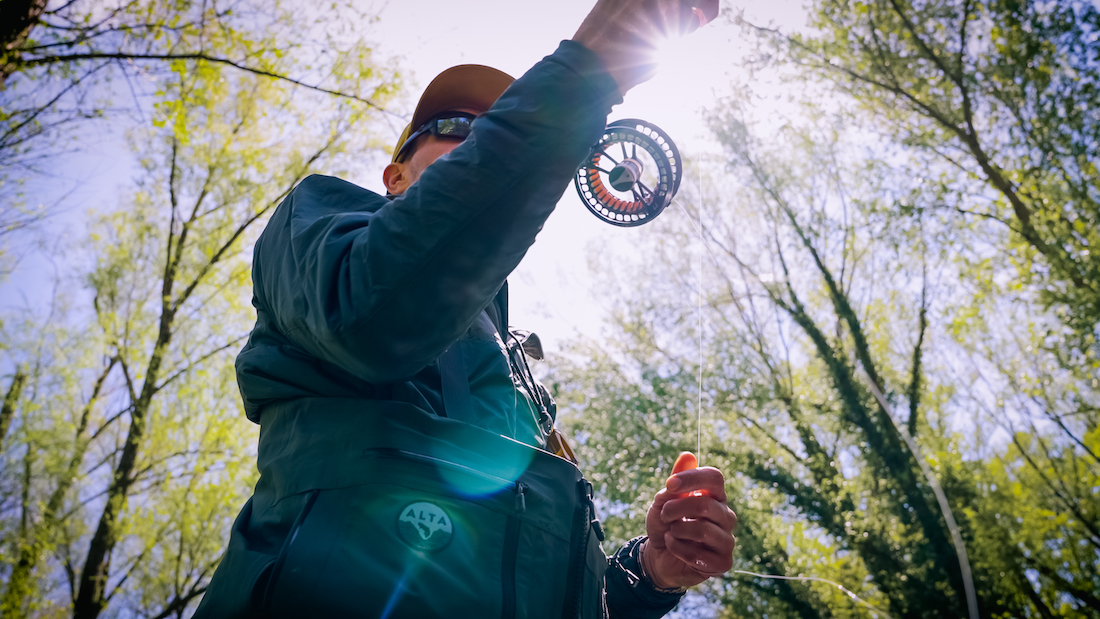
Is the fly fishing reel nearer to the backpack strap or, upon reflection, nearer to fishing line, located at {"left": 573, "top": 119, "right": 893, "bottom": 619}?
fishing line, located at {"left": 573, "top": 119, "right": 893, "bottom": 619}

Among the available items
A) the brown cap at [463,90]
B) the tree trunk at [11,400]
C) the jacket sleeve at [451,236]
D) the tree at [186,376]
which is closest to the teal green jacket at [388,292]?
the jacket sleeve at [451,236]

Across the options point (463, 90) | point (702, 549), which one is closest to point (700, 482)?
point (702, 549)

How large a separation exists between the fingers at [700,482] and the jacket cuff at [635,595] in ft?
1.42

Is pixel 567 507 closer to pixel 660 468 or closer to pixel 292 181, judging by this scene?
pixel 292 181

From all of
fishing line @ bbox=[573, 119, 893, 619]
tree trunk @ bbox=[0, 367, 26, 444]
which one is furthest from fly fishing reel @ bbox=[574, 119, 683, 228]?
tree trunk @ bbox=[0, 367, 26, 444]

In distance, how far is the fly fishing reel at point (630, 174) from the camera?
229 cm

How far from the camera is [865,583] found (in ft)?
39.3

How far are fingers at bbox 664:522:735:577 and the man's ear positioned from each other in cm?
142

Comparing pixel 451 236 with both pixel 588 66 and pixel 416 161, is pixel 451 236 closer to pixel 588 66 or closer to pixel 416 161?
pixel 588 66

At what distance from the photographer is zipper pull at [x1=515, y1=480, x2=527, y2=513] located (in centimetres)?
111

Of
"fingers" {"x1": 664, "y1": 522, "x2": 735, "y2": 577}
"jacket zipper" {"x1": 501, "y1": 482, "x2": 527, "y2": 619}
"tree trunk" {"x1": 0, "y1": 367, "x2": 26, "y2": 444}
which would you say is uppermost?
"tree trunk" {"x1": 0, "y1": 367, "x2": 26, "y2": 444}

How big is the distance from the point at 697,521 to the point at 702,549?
10cm

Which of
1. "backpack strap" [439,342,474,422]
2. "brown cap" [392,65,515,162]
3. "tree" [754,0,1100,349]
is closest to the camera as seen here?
"backpack strap" [439,342,474,422]

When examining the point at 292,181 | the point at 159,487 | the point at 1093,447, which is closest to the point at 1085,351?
the point at 1093,447
